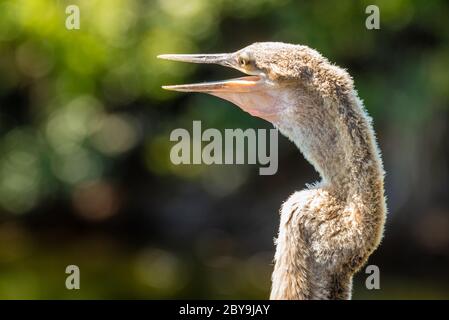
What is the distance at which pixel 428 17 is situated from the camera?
40.0 feet

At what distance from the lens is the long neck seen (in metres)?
3.30

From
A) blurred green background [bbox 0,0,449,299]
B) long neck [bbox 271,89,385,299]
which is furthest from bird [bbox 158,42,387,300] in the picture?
blurred green background [bbox 0,0,449,299]

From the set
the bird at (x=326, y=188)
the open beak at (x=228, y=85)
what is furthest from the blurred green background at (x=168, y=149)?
the bird at (x=326, y=188)

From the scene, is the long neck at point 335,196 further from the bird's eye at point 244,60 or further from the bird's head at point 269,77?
the bird's eye at point 244,60

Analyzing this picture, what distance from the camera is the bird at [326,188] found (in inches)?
130

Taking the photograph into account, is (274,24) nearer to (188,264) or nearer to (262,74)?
(188,264)

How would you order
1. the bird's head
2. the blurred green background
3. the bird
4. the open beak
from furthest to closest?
1. the blurred green background
2. the open beak
3. the bird's head
4. the bird

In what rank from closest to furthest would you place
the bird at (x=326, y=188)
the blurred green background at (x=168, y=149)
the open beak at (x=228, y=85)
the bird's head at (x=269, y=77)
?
the bird at (x=326, y=188) < the bird's head at (x=269, y=77) < the open beak at (x=228, y=85) < the blurred green background at (x=168, y=149)

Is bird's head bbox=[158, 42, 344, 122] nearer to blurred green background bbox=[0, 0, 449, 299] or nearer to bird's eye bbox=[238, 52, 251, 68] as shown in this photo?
bird's eye bbox=[238, 52, 251, 68]

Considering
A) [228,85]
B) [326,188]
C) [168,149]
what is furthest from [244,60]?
[168,149]

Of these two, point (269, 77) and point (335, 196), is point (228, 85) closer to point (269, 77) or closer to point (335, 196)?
point (269, 77)

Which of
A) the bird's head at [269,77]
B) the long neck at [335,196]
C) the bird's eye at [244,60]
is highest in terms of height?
the bird's eye at [244,60]

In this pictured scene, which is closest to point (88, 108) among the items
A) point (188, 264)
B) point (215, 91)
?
point (188, 264)

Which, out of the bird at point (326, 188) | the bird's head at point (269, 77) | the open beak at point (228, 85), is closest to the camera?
the bird at point (326, 188)
